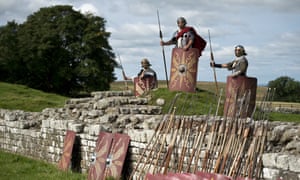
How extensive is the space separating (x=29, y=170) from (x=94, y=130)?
202 cm

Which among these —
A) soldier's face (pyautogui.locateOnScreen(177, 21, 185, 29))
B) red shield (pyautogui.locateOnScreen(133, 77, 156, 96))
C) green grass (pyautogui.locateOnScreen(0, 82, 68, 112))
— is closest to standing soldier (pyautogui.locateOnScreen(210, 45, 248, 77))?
soldier's face (pyautogui.locateOnScreen(177, 21, 185, 29))

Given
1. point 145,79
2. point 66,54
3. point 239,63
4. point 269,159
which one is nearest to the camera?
point 269,159

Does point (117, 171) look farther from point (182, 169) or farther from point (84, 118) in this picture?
point (84, 118)

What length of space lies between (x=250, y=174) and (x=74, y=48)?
3074 cm

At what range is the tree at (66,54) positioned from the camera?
115 feet

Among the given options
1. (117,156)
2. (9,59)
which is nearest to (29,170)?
(117,156)

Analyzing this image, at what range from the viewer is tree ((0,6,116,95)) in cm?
3509

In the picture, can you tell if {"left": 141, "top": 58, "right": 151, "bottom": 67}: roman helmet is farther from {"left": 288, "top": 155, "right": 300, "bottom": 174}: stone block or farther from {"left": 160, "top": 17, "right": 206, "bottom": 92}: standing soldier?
{"left": 288, "top": 155, "right": 300, "bottom": 174}: stone block

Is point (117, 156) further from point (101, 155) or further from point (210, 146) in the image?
point (210, 146)

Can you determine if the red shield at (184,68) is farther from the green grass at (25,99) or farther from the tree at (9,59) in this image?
the tree at (9,59)

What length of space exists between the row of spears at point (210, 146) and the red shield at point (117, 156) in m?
0.39

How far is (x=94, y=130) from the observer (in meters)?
9.88

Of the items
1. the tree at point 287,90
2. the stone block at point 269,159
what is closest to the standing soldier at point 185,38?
the stone block at point 269,159

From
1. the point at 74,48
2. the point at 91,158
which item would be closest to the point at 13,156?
the point at 91,158
